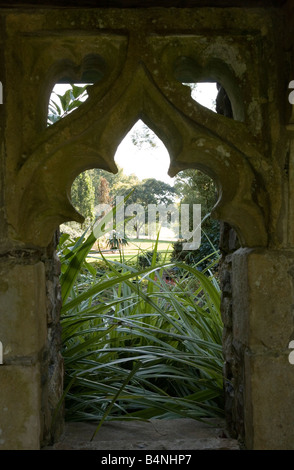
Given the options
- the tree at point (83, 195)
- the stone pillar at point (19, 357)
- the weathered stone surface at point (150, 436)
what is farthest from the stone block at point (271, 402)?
the tree at point (83, 195)

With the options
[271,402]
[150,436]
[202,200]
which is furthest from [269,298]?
[202,200]

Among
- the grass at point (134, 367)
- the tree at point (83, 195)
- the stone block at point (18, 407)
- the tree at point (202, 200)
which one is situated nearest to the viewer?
the stone block at point (18, 407)

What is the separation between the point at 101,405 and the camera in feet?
6.06

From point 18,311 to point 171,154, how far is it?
0.81m

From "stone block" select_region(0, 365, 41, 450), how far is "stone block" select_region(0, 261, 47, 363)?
57 millimetres

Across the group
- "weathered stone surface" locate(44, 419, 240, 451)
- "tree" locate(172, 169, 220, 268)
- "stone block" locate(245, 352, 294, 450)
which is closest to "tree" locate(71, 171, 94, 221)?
"tree" locate(172, 169, 220, 268)

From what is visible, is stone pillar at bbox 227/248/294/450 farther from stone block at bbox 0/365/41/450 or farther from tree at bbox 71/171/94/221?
tree at bbox 71/171/94/221

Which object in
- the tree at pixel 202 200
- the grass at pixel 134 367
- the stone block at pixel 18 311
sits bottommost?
the grass at pixel 134 367

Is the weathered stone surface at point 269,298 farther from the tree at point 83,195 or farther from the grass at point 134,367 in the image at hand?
the tree at point 83,195

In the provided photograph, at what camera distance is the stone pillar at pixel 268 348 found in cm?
129

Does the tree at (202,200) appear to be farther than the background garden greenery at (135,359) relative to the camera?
Yes

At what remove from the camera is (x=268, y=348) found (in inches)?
51.5

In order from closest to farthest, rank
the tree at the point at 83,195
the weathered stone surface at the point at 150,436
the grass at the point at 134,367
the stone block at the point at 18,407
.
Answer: the stone block at the point at 18,407, the weathered stone surface at the point at 150,436, the grass at the point at 134,367, the tree at the point at 83,195
